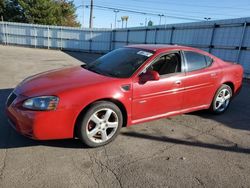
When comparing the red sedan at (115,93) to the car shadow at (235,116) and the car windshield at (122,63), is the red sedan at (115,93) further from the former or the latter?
the car shadow at (235,116)

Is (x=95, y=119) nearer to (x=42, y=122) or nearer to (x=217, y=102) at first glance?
(x=42, y=122)

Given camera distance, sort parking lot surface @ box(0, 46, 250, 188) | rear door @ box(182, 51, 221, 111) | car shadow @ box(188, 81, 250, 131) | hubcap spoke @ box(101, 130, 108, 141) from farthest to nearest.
→ car shadow @ box(188, 81, 250, 131) → rear door @ box(182, 51, 221, 111) → hubcap spoke @ box(101, 130, 108, 141) → parking lot surface @ box(0, 46, 250, 188)

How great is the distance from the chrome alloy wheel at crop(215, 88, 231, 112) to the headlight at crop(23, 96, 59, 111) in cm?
348

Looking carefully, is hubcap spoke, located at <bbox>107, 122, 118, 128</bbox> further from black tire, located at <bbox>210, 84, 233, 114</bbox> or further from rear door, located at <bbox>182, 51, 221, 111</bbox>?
black tire, located at <bbox>210, 84, 233, 114</bbox>

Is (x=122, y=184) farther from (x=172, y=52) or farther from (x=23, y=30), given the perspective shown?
(x=23, y=30)

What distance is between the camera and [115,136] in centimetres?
365

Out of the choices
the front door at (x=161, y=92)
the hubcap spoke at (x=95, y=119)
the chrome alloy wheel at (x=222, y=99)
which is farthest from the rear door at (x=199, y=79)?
the hubcap spoke at (x=95, y=119)

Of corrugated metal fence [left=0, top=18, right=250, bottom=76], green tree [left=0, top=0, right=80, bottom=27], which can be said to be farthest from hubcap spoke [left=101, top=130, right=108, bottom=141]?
green tree [left=0, top=0, right=80, bottom=27]

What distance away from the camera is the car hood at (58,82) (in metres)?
3.28

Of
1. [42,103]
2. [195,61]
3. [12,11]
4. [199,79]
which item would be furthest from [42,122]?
[12,11]

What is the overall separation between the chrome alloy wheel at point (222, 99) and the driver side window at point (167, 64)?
1.43 metres

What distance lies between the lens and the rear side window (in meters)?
4.41

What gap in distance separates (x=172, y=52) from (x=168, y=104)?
958 mm

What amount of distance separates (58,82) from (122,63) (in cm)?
118
